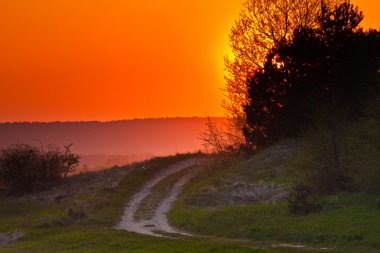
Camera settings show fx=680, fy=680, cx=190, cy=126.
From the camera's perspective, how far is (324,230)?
31266mm

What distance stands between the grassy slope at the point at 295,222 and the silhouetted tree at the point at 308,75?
61.4ft

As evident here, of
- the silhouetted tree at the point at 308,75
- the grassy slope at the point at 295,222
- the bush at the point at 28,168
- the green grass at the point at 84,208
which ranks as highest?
the silhouetted tree at the point at 308,75

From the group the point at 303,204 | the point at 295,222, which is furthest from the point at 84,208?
the point at 295,222

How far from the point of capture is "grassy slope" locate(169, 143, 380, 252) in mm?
29672

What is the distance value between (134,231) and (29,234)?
7.15 metres

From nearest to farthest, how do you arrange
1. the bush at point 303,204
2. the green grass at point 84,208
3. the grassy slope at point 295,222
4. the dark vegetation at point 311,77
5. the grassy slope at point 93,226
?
1. the grassy slope at point 295,222
2. the grassy slope at point 93,226
3. the bush at point 303,204
4. the green grass at point 84,208
5. the dark vegetation at point 311,77

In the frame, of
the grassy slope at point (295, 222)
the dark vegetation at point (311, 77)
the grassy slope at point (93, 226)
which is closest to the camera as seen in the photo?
the grassy slope at point (295, 222)

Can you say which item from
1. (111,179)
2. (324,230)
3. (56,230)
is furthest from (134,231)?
(111,179)

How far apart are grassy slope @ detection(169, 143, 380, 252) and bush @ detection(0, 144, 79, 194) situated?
29.4 m

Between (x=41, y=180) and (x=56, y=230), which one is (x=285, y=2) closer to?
(x=41, y=180)

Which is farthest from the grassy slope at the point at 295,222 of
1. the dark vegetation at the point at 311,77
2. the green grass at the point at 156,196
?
the dark vegetation at the point at 311,77

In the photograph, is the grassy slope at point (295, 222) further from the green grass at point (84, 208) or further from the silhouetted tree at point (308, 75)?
the silhouetted tree at point (308, 75)

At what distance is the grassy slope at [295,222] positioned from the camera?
2967 cm

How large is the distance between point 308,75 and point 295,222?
1189 inches
